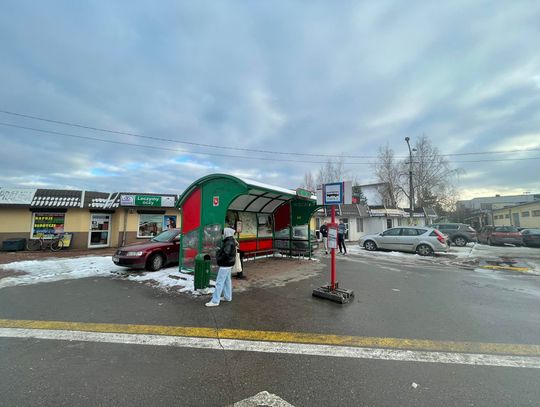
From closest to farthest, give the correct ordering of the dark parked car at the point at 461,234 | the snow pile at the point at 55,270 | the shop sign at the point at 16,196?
the snow pile at the point at 55,270
the shop sign at the point at 16,196
the dark parked car at the point at 461,234

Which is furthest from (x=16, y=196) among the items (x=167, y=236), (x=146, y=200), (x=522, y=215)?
(x=522, y=215)

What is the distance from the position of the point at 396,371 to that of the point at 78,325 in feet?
16.6

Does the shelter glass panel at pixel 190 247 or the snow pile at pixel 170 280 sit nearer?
the snow pile at pixel 170 280

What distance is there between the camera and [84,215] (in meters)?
16.4

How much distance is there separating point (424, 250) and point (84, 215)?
1998 cm

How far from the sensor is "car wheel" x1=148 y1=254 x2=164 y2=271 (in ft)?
30.4

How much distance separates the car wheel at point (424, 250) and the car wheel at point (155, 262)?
12937 millimetres

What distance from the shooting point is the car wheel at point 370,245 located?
16125 millimetres

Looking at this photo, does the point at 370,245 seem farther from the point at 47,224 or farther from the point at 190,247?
the point at 47,224

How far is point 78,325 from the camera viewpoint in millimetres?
4590

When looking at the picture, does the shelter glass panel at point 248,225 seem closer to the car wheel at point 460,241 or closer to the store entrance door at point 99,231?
the store entrance door at point 99,231

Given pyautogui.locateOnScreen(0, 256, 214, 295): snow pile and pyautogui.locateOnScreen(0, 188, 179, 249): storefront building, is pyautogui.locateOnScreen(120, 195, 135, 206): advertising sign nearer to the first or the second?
pyautogui.locateOnScreen(0, 188, 179, 249): storefront building

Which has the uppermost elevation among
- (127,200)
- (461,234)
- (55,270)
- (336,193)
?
(127,200)

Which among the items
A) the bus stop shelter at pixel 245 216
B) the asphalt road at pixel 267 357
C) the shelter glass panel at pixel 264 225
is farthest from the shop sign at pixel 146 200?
the asphalt road at pixel 267 357
